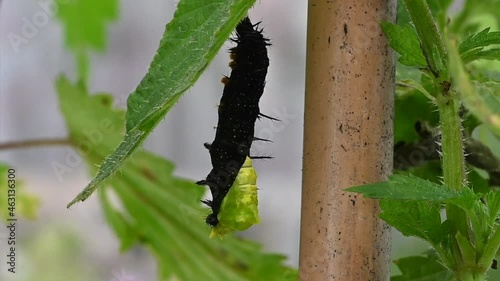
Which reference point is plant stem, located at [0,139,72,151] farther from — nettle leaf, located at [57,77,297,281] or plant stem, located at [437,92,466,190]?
plant stem, located at [437,92,466,190]

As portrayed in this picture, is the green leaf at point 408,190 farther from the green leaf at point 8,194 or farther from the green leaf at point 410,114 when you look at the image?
the green leaf at point 8,194

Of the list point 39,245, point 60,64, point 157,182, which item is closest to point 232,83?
point 157,182

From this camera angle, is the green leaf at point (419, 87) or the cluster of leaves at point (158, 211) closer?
the green leaf at point (419, 87)

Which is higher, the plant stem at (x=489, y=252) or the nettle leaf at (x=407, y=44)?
the nettle leaf at (x=407, y=44)

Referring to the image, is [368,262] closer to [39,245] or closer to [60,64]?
[39,245]

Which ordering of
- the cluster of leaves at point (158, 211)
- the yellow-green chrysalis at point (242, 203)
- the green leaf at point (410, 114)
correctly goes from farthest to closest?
the cluster of leaves at point (158, 211), the green leaf at point (410, 114), the yellow-green chrysalis at point (242, 203)

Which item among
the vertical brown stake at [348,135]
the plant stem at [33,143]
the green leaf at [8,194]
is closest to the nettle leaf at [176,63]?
the vertical brown stake at [348,135]

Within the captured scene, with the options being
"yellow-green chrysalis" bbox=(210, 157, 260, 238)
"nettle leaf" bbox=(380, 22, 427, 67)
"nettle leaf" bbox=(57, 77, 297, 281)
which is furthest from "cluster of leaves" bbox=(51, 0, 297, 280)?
"nettle leaf" bbox=(380, 22, 427, 67)
